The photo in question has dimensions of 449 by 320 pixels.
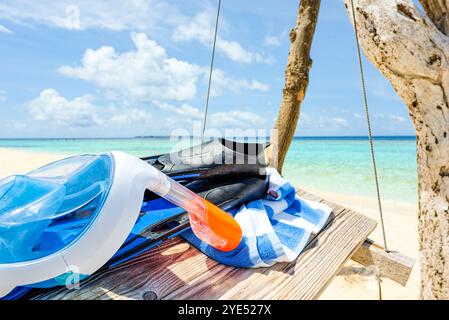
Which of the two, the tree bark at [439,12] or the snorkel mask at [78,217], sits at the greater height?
the tree bark at [439,12]

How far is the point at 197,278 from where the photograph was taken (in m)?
1.00

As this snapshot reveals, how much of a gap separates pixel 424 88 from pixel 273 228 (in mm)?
921

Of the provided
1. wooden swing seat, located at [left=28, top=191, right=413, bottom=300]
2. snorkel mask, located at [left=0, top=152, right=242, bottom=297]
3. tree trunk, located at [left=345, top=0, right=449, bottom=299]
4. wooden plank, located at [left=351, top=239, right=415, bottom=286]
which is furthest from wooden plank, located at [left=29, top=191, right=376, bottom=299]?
wooden plank, located at [left=351, top=239, right=415, bottom=286]

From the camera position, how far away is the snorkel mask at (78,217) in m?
0.79

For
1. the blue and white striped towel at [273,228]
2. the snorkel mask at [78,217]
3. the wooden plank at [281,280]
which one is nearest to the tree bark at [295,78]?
the blue and white striped towel at [273,228]

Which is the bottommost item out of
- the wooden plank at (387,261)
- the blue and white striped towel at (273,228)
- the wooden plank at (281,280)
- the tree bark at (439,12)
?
the wooden plank at (387,261)

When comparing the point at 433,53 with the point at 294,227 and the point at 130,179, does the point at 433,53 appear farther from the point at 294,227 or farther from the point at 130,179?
the point at 130,179

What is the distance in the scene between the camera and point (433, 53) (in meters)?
1.12

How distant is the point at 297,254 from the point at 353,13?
1.13 metres

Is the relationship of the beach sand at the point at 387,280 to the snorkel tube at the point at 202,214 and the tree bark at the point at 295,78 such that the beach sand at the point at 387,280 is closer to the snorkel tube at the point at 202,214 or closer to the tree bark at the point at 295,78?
the tree bark at the point at 295,78

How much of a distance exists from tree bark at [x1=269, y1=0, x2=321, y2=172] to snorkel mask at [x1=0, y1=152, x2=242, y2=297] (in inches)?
75.2

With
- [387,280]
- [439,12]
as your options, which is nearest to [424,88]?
[439,12]

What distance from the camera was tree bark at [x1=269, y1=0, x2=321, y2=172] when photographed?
281 centimetres

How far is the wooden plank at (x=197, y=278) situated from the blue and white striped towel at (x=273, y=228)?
0.12 ft
